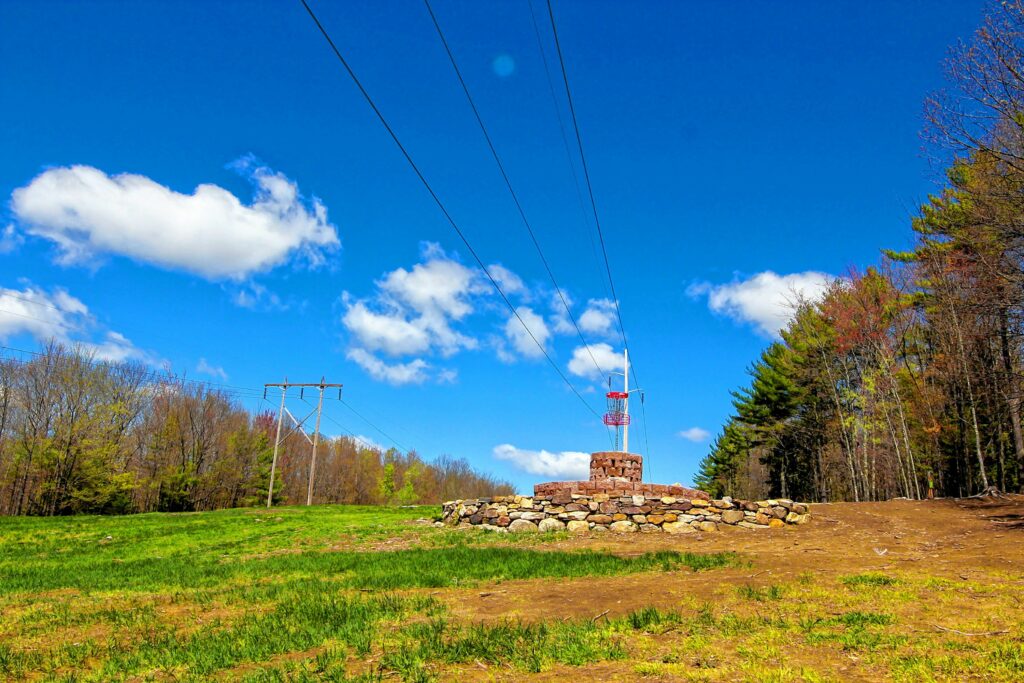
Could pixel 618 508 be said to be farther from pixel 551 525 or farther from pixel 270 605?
pixel 270 605

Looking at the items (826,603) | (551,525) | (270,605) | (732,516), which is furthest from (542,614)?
(732,516)

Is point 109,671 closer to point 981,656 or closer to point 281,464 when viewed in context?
point 981,656

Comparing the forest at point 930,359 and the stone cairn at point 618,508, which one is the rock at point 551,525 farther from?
the forest at point 930,359

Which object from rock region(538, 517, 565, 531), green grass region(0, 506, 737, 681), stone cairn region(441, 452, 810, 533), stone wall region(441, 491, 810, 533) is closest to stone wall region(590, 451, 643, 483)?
stone cairn region(441, 452, 810, 533)

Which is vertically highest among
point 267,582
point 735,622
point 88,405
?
point 88,405

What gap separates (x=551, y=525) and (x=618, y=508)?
194 centimetres

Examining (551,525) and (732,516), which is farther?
(551,525)

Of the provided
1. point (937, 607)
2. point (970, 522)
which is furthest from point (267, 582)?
point (970, 522)

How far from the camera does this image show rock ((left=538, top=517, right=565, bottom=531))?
17.2m

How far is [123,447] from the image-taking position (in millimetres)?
41875

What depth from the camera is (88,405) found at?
39312 millimetres

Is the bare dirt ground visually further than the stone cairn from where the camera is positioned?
No

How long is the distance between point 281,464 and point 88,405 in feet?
84.5

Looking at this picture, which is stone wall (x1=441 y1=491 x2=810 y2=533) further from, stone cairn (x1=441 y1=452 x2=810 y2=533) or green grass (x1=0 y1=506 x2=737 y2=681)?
green grass (x1=0 y1=506 x2=737 y2=681)
